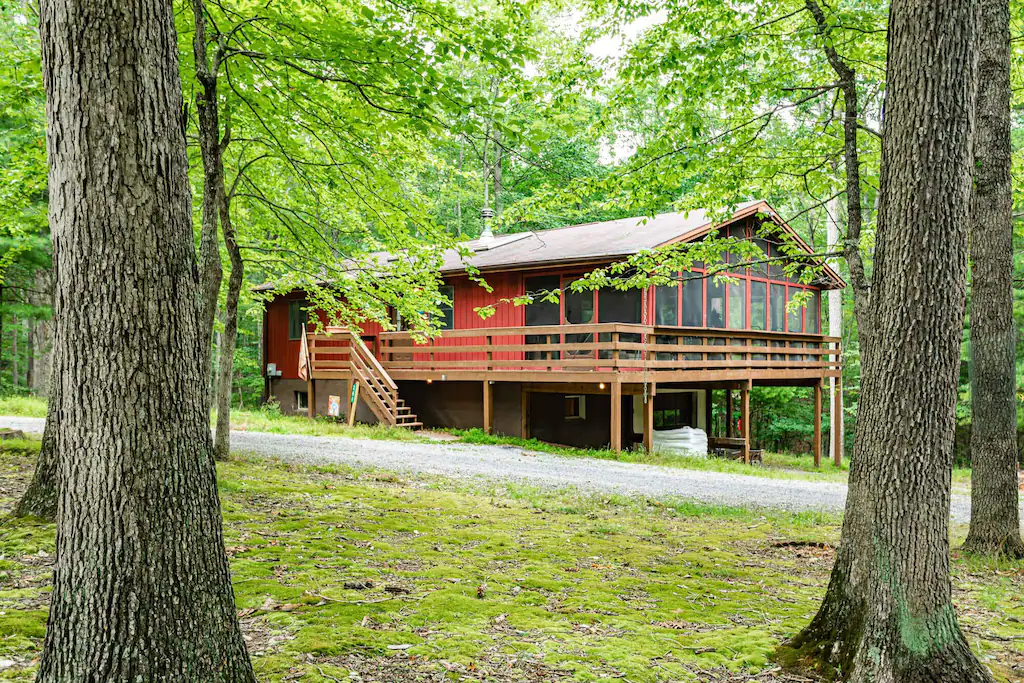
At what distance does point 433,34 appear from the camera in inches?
248

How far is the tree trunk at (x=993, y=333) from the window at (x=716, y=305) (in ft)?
35.1

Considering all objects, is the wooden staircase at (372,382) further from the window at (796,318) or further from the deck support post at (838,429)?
the window at (796,318)

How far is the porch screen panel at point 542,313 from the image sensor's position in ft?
53.5

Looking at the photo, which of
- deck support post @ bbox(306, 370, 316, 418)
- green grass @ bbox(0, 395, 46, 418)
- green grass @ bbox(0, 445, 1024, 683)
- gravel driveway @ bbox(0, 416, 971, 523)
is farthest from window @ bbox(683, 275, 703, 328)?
green grass @ bbox(0, 395, 46, 418)

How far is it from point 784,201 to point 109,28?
27.3 meters

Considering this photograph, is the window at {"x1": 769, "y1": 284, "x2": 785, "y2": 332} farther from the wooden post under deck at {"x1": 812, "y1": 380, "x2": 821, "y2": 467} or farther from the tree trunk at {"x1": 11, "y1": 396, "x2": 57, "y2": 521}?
the tree trunk at {"x1": 11, "y1": 396, "x2": 57, "y2": 521}

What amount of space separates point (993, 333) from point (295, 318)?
1920cm

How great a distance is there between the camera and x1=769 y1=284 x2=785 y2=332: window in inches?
735

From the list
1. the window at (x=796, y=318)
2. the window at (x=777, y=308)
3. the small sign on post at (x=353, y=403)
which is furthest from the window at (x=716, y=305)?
the small sign on post at (x=353, y=403)

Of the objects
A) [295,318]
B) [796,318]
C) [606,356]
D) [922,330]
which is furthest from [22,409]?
[796,318]

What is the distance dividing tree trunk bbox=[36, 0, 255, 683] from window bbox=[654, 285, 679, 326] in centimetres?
1393

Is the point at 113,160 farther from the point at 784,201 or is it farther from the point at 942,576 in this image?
the point at 784,201

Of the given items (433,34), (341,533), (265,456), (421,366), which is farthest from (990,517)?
(421,366)

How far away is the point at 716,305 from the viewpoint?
56.1ft
